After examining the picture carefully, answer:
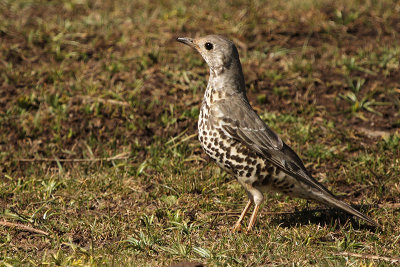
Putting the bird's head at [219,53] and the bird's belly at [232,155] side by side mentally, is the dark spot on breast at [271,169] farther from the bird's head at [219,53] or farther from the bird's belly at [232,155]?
the bird's head at [219,53]

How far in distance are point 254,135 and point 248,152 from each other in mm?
182

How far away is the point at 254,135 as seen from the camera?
17.4 ft

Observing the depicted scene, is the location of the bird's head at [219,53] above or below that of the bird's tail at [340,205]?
above

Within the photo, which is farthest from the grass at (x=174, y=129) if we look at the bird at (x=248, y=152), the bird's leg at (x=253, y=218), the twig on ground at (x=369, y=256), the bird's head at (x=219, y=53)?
the bird's head at (x=219, y=53)

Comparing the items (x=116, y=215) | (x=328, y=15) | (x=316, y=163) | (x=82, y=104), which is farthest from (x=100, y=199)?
(x=328, y=15)

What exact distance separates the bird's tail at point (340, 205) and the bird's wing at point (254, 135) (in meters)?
0.07

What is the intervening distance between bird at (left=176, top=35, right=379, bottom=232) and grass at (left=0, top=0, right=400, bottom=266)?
26 cm

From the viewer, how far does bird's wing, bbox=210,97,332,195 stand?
206 inches

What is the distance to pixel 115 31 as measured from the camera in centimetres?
874

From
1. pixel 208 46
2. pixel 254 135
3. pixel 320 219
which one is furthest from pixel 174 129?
pixel 320 219

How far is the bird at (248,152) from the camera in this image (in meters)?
5.16

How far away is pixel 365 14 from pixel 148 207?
17.8 feet

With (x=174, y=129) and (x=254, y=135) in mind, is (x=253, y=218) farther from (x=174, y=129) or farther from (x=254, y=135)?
(x=174, y=129)

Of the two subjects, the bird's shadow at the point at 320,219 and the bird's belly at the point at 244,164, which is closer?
the bird's belly at the point at 244,164
